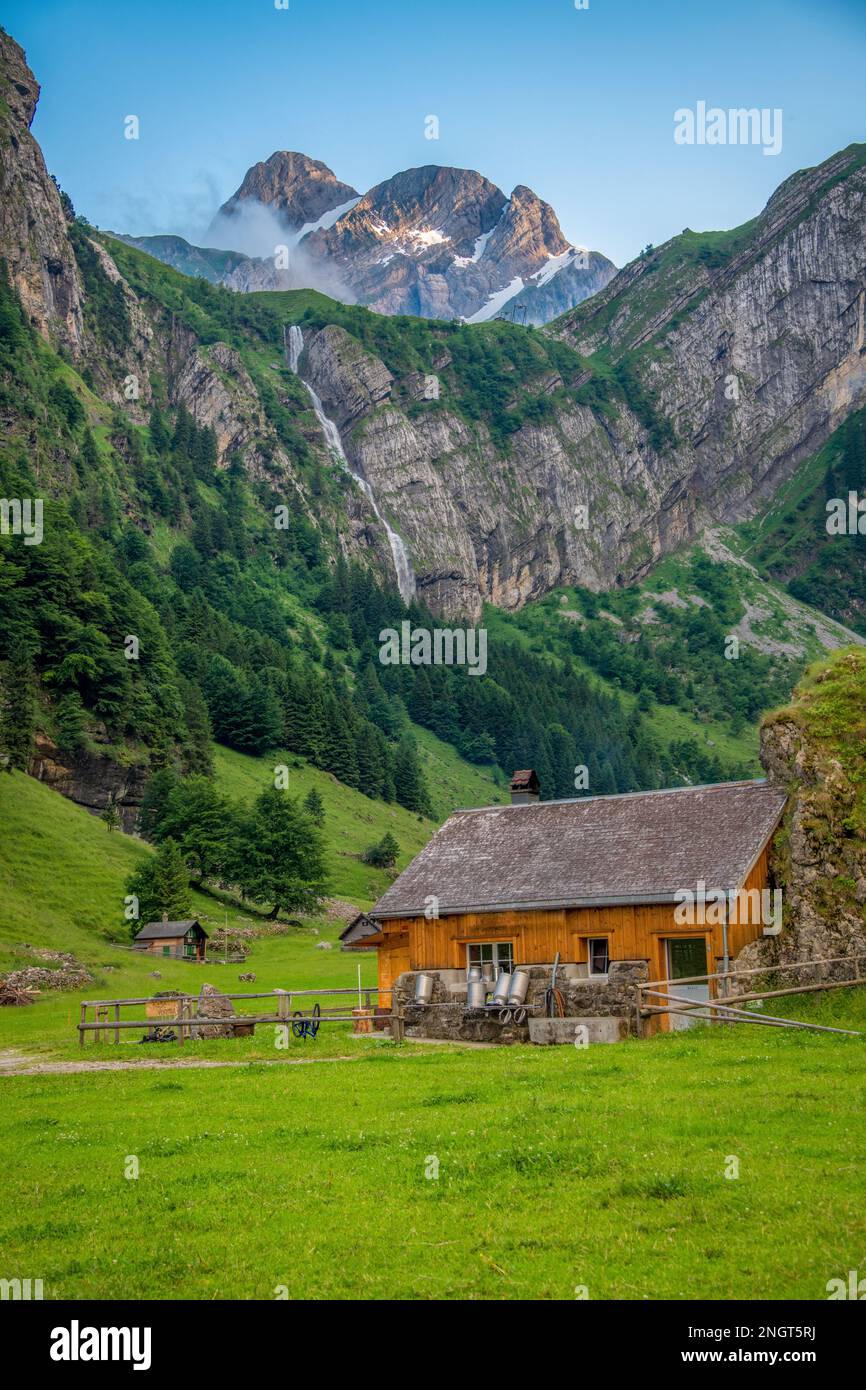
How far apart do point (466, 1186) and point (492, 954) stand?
24008mm

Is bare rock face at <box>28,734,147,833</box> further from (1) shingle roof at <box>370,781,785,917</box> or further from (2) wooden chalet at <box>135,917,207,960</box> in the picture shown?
(1) shingle roof at <box>370,781,785,917</box>

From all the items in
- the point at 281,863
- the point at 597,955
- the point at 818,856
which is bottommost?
the point at 597,955

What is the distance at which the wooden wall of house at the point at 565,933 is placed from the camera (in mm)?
34156

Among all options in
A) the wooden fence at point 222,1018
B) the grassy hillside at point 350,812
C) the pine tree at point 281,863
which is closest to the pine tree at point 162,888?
the pine tree at point 281,863

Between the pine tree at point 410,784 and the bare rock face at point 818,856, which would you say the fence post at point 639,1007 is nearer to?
the bare rock face at point 818,856

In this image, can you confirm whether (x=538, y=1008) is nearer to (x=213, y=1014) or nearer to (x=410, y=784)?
(x=213, y=1014)

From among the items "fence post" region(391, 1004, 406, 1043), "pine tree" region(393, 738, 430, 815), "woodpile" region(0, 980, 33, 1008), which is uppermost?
"pine tree" region(393, 738, 430, 815)

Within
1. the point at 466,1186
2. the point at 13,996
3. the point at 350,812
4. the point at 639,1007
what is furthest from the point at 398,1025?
the point at 350,812

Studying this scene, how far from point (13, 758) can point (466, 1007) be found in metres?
72.6

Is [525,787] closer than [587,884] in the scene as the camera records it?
No

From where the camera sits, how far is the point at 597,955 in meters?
36.3

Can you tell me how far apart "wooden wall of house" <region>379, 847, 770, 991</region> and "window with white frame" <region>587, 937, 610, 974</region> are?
0.26 meters

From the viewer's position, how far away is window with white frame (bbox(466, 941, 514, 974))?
37.7m

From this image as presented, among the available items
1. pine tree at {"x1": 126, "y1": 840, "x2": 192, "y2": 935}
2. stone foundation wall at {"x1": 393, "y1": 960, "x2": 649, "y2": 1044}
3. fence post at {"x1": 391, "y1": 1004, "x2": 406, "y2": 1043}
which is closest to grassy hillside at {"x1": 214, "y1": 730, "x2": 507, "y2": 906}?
pine tree at {"x1": 126, "y1": 840, "x2": 192, "y2": 935}
